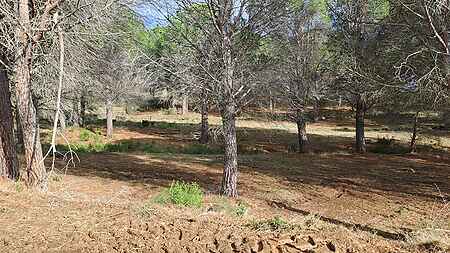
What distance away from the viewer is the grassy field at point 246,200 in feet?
14.2

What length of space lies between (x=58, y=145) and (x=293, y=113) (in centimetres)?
1460

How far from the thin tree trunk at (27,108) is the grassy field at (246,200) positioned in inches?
30.4

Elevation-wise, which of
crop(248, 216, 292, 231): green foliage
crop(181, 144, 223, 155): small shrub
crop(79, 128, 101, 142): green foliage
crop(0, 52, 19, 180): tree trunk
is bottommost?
crop(181, 144, 223, 155): small shrub

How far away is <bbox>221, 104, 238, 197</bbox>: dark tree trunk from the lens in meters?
11.5

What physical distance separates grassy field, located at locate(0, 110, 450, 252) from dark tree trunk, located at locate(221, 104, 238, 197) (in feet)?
1.41

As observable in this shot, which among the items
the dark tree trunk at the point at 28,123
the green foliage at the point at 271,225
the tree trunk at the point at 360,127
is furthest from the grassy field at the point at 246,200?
the dark tree trunk at the point at 28,123

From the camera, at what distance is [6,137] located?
937 cm

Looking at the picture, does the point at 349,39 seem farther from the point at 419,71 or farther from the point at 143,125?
the point at 143,125

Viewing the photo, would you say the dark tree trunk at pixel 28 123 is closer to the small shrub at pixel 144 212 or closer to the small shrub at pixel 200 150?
the small shrub at pixel 144 212

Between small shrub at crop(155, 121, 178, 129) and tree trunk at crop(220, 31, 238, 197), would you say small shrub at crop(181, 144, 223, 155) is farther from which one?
tree trunk at crop(220, 31, 238, 197)

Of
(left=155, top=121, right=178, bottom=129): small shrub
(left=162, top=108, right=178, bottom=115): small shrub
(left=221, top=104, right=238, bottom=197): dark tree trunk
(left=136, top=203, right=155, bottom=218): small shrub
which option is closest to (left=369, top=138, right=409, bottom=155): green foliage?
(left=221, top=104, right=238, bottom=197): dark tree trunk

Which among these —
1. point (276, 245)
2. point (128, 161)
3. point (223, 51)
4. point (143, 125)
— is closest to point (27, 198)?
point (276, 245)

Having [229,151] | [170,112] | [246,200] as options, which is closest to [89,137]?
[229,151]

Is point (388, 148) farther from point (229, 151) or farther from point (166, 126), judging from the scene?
point (166, 126)
